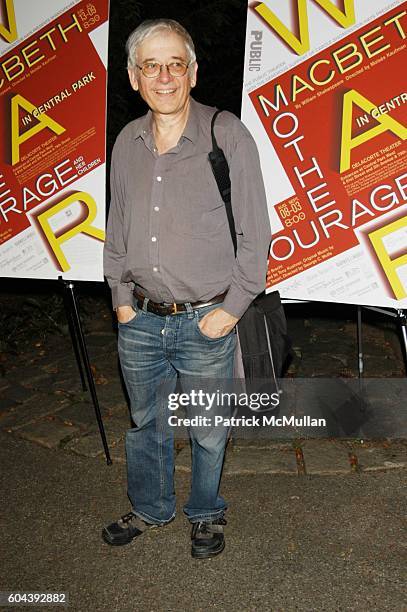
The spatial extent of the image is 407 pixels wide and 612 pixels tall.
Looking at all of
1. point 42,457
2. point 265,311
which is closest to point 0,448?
point 42,457

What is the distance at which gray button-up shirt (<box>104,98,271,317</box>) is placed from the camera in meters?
2.92

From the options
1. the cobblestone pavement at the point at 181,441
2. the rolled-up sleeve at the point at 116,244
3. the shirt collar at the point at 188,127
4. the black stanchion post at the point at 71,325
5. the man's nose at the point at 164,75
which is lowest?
the cobblestone pavement at the point at 181,441

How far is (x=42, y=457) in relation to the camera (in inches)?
177

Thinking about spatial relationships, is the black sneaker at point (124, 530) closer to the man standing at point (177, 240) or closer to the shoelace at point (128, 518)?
the shoelace at point (128, 518)

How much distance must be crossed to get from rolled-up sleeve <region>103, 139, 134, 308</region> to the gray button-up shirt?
0.06 m

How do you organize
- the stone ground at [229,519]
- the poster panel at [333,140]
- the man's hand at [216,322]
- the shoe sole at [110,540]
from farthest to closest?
the shoe sole at [110,540] → the poster panel at [333,140] → the stone ground at [229,519] → the man's hand at [216,322]

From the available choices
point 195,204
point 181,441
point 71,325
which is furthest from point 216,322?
point 71,325

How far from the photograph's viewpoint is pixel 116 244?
11.0ft

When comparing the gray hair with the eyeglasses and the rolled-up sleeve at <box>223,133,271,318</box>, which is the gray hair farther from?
the rolled-up sleeve at <box>223,133,271,318</box>

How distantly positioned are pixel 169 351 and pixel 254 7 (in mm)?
1623

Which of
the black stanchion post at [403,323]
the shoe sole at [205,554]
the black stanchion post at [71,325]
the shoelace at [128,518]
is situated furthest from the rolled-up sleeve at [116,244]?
the black stanchion post at [403,323]

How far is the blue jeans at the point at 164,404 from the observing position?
312 cm

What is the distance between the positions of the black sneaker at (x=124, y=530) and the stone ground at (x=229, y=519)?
4 cm

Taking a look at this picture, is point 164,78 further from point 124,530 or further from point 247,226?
point 124,530
